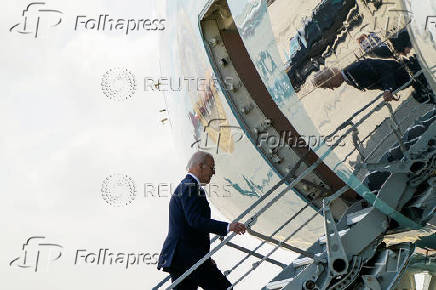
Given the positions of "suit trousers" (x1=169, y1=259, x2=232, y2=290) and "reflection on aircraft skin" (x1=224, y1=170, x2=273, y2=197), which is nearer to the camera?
"suit trousers" (x1=169, y1=259, x2=232, y2=290)

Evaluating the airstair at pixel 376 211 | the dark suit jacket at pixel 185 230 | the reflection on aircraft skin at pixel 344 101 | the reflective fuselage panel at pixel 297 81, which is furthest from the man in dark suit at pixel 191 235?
the reflective fuselage panel at pixel 297 81

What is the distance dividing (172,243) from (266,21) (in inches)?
65.2

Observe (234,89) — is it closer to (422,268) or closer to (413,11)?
(413,11)

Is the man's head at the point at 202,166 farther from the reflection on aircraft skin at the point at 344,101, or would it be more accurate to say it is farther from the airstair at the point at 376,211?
the reflection on aircraft skin at the point at 344,101

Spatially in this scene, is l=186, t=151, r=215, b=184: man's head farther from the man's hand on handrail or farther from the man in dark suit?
the man's hand on handrail

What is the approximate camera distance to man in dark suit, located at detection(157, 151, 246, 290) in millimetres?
6266

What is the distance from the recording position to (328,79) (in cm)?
611

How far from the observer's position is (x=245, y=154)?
7215mm

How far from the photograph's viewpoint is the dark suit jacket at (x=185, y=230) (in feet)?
20.5

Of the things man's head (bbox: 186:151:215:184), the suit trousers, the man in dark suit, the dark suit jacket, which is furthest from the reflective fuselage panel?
the suit trousers

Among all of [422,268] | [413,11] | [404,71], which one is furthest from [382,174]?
[422,268]

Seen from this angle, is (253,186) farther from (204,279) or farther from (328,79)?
(328,79)

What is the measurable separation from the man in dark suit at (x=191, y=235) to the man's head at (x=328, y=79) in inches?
37.5

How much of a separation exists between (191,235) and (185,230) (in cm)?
6
